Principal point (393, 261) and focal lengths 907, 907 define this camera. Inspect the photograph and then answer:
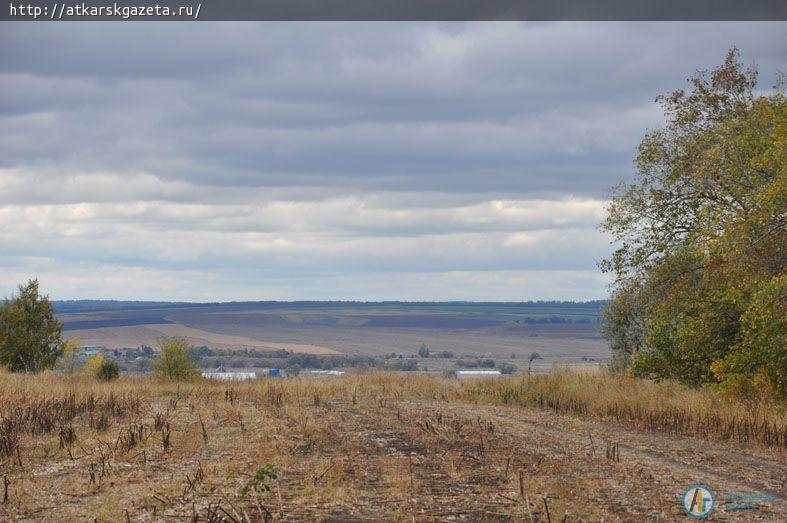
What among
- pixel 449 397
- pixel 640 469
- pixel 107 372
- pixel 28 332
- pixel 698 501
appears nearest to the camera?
pixel 698 501

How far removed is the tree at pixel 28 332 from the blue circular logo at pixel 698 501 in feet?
155

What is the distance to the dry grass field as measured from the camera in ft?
40.7

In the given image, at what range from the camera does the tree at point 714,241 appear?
21219 millimetres

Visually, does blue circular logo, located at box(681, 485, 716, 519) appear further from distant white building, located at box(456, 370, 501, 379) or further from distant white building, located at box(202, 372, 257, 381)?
distant white building, located at box(202, 372, 257, 381)

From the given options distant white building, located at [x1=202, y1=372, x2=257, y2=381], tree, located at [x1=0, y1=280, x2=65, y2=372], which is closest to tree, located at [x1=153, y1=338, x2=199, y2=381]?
distant white building, located at [x1=202, y1=372, x2=257, y2=381]

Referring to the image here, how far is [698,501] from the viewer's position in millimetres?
12570

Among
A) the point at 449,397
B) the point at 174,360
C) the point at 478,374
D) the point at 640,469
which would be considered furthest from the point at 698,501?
the point at 478,374

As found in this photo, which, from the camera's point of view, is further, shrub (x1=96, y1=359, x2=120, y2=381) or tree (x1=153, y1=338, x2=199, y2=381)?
tree (x1=153, y1=338, x2=199, y2=381)

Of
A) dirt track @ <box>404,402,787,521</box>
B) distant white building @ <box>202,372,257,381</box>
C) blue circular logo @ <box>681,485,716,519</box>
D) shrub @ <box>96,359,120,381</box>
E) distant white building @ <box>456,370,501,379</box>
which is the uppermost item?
shrub @ <box>96,359,120,381</box>

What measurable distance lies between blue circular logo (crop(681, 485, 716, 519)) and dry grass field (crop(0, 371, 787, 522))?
16 centimetres

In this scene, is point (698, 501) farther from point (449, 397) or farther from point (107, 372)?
point (107, 372)

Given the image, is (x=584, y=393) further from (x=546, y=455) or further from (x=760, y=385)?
(x=546, y=455)

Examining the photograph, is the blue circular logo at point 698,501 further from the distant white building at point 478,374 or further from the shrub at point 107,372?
the shrub at point 107,372

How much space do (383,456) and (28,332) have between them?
44.8 m
